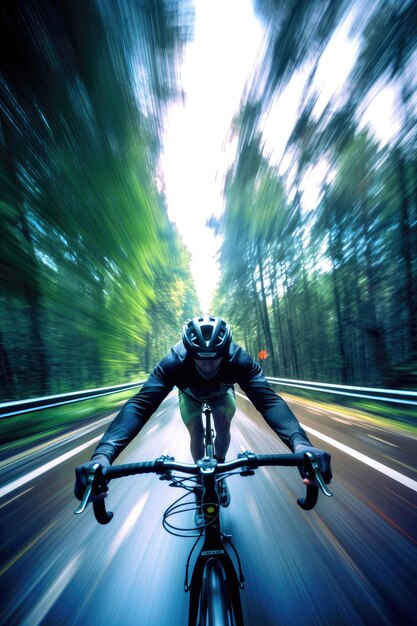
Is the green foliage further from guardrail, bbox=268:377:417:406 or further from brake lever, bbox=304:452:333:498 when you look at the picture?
guardrail, bbox=268:377:417:406

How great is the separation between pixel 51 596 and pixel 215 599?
1212mm

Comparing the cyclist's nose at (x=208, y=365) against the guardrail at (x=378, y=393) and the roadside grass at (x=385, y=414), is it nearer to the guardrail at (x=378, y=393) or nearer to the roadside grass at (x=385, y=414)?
the guardrail at (x=378, y=393)

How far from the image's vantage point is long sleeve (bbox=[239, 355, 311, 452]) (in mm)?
1680

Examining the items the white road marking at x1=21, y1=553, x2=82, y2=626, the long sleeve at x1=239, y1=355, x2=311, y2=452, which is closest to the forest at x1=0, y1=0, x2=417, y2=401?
the white road marking at x1=21, y1=553, x2=82, y2=626

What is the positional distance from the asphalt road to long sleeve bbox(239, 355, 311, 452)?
79 cm

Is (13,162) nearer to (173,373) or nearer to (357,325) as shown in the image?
(173,373)

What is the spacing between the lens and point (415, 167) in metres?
7.92

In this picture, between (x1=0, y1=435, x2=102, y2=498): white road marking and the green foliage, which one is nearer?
(x1=0, y1=435, x2=102, y2=498): white road marking

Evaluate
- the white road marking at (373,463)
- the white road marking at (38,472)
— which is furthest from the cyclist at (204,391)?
the white road marking at (38,472)

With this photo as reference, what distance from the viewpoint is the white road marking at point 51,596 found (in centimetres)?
150

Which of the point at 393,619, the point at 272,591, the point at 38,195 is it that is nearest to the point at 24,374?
the point at 38,195

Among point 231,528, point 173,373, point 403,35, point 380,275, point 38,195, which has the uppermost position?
point 403,35

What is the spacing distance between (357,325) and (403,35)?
9190 millimetres

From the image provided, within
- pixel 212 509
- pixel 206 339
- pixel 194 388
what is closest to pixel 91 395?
pixel 194 388
